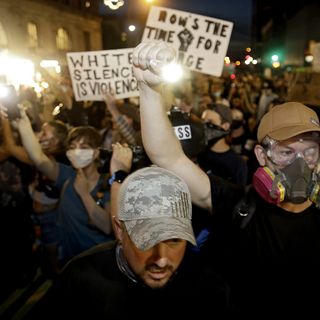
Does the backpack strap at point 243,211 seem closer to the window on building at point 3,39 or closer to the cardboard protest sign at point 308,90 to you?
the cardboard protest sign at point 308,90

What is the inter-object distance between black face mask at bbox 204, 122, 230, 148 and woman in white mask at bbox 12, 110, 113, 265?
1261 mm

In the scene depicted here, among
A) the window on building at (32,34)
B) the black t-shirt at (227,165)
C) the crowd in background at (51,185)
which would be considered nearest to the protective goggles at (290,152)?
the crowd in background at (51,185)

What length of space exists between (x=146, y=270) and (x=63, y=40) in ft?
115

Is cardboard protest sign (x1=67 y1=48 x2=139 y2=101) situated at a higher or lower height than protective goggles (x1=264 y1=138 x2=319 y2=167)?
lower

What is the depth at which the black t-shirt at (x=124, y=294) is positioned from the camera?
1871 millimetres

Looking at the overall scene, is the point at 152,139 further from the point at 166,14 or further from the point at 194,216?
the point at 166,14

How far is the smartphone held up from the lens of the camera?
172 inches

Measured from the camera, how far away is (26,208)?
5.37m

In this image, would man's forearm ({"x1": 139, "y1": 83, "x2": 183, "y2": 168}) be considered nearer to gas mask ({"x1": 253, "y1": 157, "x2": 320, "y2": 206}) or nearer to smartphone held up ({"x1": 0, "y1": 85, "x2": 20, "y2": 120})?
gas mask ({"x1": 253, "y1": 157, "x2": 320, "y2": 206})

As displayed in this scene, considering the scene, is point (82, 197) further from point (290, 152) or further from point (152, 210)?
point (152, 210)

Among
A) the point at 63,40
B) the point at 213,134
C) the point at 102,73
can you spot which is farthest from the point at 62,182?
the point at 63,40

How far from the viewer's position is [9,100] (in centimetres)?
437

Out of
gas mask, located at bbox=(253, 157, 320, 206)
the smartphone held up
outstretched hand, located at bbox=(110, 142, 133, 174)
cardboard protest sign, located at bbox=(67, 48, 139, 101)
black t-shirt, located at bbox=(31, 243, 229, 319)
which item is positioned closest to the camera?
black t-shirt, located at bbox=(31, 243, 229, 319)

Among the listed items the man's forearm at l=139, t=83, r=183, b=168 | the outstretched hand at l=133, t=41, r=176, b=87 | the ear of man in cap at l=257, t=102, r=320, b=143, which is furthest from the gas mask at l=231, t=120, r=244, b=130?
the outstretched hand at l=133, t=41, r=176, b=87
